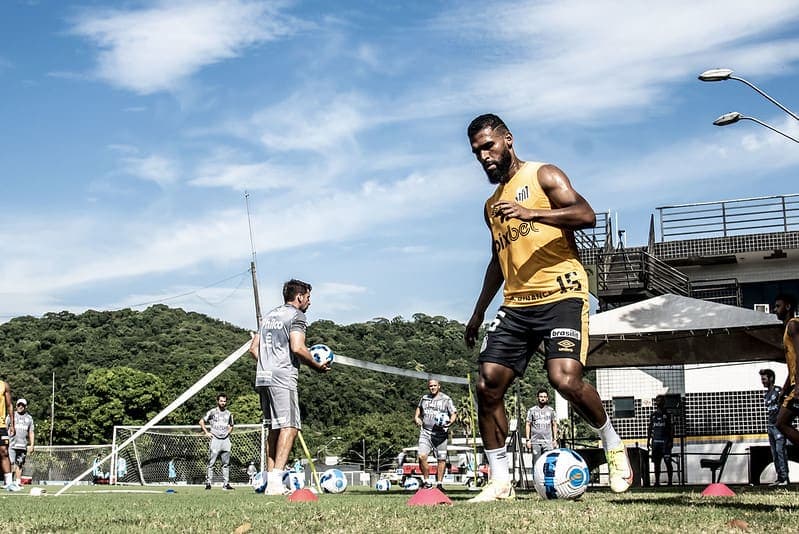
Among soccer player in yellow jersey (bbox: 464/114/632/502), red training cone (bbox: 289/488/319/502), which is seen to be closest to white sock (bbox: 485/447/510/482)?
soccer player in yellow jersey (bbox: 464/114/632/502)

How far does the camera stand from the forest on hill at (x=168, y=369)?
64875mm

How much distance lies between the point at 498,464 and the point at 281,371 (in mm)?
3470

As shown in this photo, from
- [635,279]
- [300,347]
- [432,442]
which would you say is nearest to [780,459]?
[432,442]

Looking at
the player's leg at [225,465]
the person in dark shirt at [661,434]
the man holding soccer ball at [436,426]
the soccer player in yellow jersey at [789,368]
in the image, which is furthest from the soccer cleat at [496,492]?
the player's leg at [225,465]

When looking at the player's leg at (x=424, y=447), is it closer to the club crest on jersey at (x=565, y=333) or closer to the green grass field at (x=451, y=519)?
the club crest on jersey at (x=565, y=333)

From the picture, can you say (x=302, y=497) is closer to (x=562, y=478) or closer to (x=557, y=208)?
(x=562, y=478)

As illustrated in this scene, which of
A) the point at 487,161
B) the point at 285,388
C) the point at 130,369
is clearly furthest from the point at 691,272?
the point at 130,369

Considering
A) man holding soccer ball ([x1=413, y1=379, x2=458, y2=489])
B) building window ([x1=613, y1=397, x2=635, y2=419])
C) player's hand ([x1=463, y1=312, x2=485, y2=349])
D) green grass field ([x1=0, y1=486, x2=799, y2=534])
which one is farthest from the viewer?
building window ([x1=613, y1=397, x2=635, y2=419])

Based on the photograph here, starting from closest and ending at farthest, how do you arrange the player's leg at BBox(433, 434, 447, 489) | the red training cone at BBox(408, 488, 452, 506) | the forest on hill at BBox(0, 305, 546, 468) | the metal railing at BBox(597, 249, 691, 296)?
the red training cone at BBox(408, 488, 452, 506)
the player's leg at BBox(433, 434, 447, 489)
the metal railing at BBox(597, 249, 691, 296)
the forest on hill at BBox(0, 305, 546, 468)

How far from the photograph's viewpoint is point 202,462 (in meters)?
29.3

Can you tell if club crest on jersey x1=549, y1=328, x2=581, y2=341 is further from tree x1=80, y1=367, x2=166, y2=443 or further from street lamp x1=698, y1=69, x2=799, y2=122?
tree x1=80, y1=367, x2=166, y2=443

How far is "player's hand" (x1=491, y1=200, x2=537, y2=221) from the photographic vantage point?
585cm

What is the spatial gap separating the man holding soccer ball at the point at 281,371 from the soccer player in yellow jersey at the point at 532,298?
3159 millimetres

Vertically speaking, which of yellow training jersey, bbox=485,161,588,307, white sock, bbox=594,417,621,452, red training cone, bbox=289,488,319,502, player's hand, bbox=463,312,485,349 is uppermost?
yellow training jersey, bbox=485,161,588,307
